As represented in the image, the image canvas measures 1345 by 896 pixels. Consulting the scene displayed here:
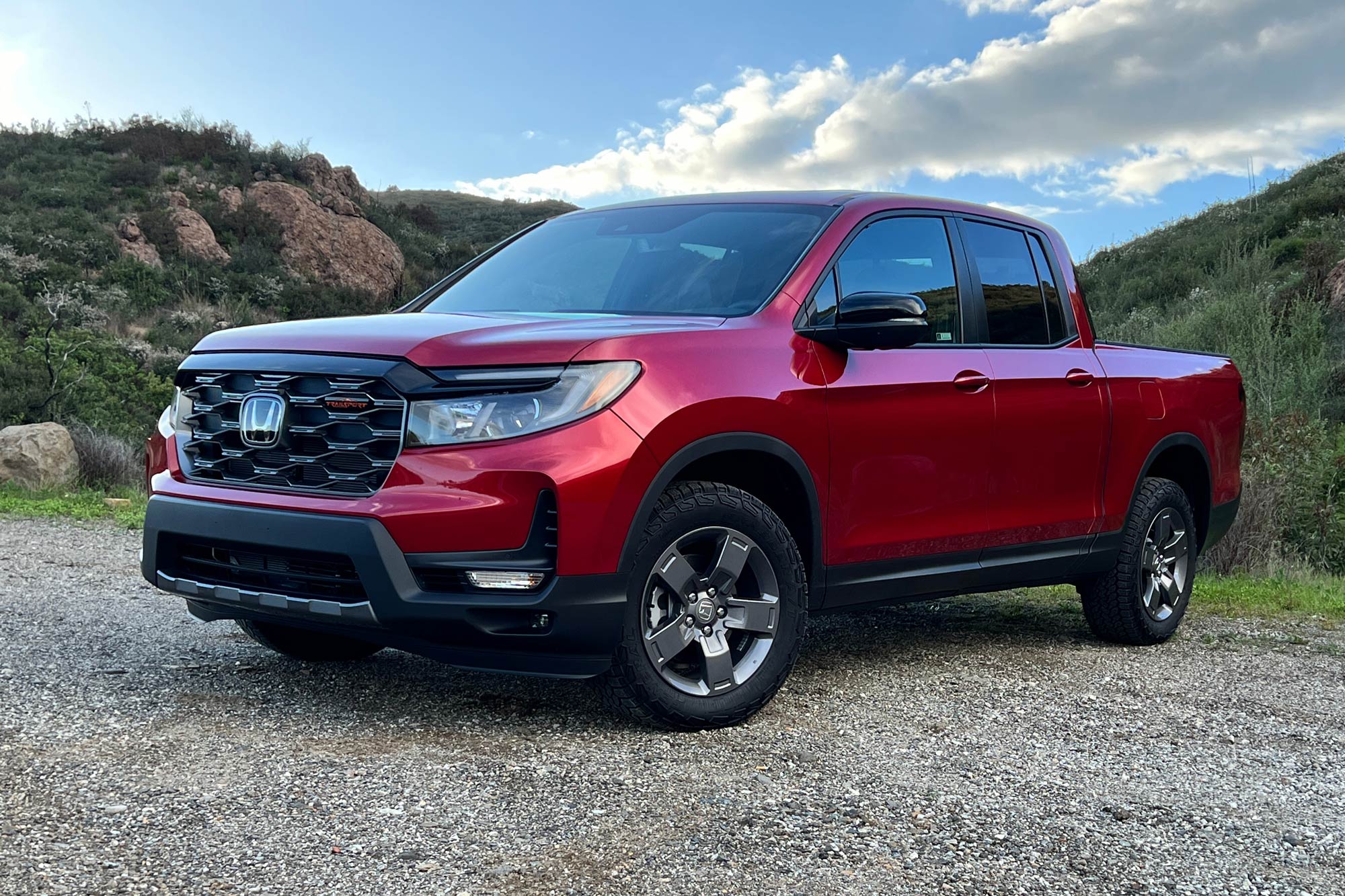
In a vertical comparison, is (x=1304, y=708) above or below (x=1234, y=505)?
below

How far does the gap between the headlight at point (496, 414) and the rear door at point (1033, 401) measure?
2165 millimetres

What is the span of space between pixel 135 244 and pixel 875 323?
30.6m

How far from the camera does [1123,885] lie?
3.22 metres

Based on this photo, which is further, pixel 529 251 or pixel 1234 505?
pixel 1234 505

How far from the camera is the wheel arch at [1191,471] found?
6652 millimetres

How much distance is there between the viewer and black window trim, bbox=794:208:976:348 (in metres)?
4.86

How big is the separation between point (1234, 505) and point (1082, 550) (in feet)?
5.77

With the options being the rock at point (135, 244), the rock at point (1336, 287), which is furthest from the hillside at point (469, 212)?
the rock at point (1336, 287)

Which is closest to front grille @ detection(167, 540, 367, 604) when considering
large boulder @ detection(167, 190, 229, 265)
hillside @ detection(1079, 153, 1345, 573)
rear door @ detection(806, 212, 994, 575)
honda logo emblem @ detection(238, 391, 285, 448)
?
honda logo emblem @ detection(238, 391, 285, 448)

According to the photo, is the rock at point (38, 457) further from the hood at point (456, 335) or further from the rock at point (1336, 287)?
the rock at point (1336, 287)

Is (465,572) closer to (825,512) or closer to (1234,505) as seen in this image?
(825,512)

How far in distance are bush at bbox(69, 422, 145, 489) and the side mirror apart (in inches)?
438

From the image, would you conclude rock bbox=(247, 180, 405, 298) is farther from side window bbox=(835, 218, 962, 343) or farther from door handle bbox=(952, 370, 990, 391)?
door handle bbox=(952, 370, 990, 391)

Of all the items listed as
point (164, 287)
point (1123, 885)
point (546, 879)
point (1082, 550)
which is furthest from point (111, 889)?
point (164, 287)
